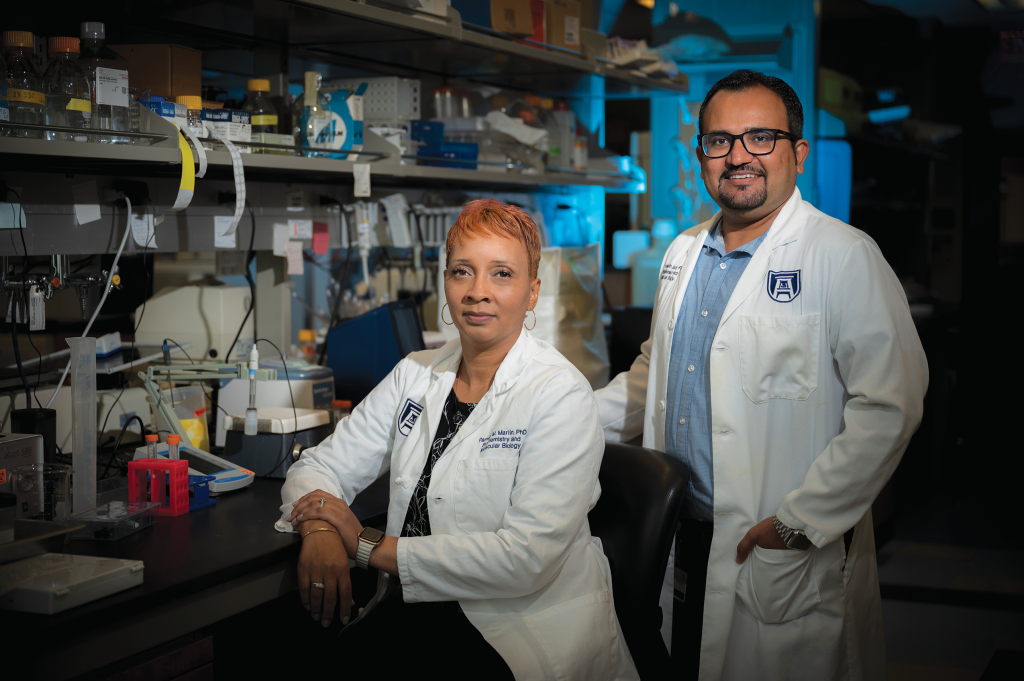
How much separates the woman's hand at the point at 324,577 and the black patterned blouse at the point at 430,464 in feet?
0.53

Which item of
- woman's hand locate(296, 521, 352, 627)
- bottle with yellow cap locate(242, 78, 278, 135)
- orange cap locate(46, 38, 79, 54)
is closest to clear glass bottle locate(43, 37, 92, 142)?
orange cap locate(46, 38, 79, 54)

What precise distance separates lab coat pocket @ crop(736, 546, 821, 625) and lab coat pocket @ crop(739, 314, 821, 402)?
12.4 inches

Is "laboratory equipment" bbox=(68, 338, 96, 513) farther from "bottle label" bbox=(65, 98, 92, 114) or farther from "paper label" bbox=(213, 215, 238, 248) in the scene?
"paper label" bbox=(213, 215, 238, 248)

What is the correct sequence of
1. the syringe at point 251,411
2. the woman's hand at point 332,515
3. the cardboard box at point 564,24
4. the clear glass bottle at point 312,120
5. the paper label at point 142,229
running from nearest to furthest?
the woman's hand at point 332,515, the syringe at point 251,411, the paper label at point 142,229, the clear glass bottle at point 312,120, the cardboard box at point 564,24

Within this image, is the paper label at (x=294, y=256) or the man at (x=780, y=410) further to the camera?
the paper label at (x=294, y=256)

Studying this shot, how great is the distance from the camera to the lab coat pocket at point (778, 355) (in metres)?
1.65

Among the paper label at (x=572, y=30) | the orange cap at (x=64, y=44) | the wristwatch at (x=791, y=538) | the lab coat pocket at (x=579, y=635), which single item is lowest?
the lab coat pocket at (x=579, y=635)

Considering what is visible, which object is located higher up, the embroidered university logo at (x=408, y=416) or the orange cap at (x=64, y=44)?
the orange cap at (x=64, y=44)

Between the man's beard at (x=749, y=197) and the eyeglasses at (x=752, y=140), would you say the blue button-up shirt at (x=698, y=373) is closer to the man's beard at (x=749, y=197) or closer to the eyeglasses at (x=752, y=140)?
the man's beard at (x=749, y=197)

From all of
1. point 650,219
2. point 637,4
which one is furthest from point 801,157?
point 637,4

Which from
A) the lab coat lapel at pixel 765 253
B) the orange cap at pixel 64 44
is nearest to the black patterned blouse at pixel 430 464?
the lab coat lapel at pixel 765 253

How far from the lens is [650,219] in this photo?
500 cm

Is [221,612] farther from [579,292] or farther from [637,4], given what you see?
[637,4]

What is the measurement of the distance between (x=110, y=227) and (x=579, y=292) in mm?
1614
